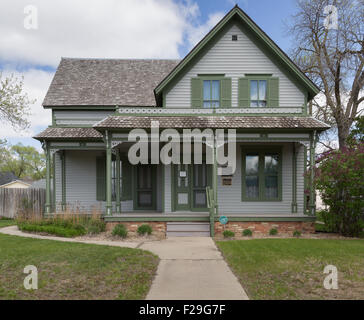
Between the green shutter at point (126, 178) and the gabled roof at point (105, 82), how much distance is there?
10.7ft

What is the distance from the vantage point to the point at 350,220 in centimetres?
Answer: 1063

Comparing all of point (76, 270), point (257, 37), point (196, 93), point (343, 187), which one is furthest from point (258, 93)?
point (76, 270)

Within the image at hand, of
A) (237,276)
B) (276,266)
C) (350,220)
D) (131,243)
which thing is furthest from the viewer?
(350,220)

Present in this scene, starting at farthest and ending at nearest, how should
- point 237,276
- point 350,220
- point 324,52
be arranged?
point 324,52, point 350,220, point 237,276

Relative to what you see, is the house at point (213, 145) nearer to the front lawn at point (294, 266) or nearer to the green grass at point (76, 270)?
the front lawn at point (294, 266)

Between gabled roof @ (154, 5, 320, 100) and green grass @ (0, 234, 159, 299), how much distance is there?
7327mm

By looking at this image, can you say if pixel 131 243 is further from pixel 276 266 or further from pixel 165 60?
pixel 165 60

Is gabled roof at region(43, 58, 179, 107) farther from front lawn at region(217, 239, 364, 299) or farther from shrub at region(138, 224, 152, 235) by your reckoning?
front lawn at region(217, 239, 364, 299)

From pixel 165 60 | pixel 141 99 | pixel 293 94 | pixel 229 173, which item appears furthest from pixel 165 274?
pixel 165 60

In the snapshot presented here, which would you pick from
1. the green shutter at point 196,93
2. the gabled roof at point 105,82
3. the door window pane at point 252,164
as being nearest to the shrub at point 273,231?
the door window pane at point 252,164

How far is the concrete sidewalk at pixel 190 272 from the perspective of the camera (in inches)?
198

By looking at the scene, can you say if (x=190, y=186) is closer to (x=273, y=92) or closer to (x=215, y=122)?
(x=215, y=122)

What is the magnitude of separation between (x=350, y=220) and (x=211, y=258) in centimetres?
626

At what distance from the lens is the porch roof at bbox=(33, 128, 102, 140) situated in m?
13.2
